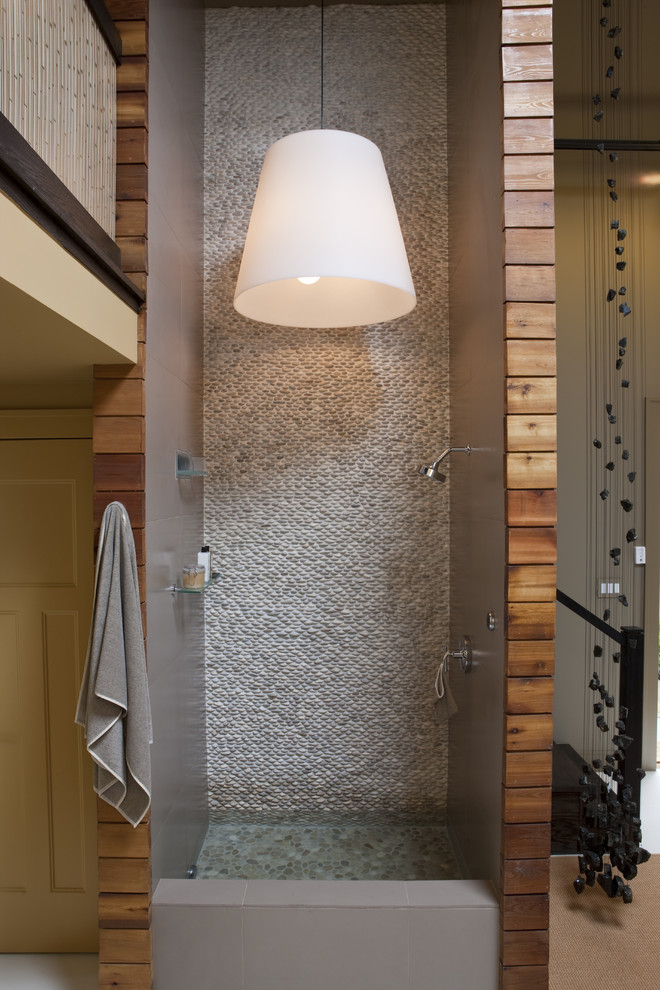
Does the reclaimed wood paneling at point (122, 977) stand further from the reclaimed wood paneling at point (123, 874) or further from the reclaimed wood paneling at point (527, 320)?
the reclaimed wood paneling at point (527, 320)

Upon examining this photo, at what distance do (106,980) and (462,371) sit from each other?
7.34 ft

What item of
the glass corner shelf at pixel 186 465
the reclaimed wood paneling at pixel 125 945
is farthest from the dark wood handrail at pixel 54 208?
the reclaimed wood paneling at pixel 125 945

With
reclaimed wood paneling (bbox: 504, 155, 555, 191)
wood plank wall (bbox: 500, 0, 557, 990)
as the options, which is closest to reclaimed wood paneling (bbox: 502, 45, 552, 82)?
wood plank wall (bbox: 500, 0, 557, 990)

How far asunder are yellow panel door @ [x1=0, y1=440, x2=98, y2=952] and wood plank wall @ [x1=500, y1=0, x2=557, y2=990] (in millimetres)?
1360

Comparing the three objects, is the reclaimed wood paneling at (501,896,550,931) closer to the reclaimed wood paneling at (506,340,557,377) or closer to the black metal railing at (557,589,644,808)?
the black metal railing at (557,589,644,808)

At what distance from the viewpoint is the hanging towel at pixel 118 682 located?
5.36 feet

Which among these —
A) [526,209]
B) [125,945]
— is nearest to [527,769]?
[125,945]

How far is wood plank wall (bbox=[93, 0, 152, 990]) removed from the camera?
5.74ft

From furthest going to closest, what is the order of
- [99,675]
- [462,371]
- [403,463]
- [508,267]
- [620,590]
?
[620,590] < [403,463] < [462,371] < [508,267] < [99,675]

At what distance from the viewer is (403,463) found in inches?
106

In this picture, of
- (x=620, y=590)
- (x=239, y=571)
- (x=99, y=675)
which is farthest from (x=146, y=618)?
(x=620, y=590)

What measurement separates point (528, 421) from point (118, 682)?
129 cm

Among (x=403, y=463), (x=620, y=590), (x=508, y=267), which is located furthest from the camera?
(x=620, y=590)

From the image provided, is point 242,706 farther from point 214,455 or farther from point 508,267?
point 508,267
